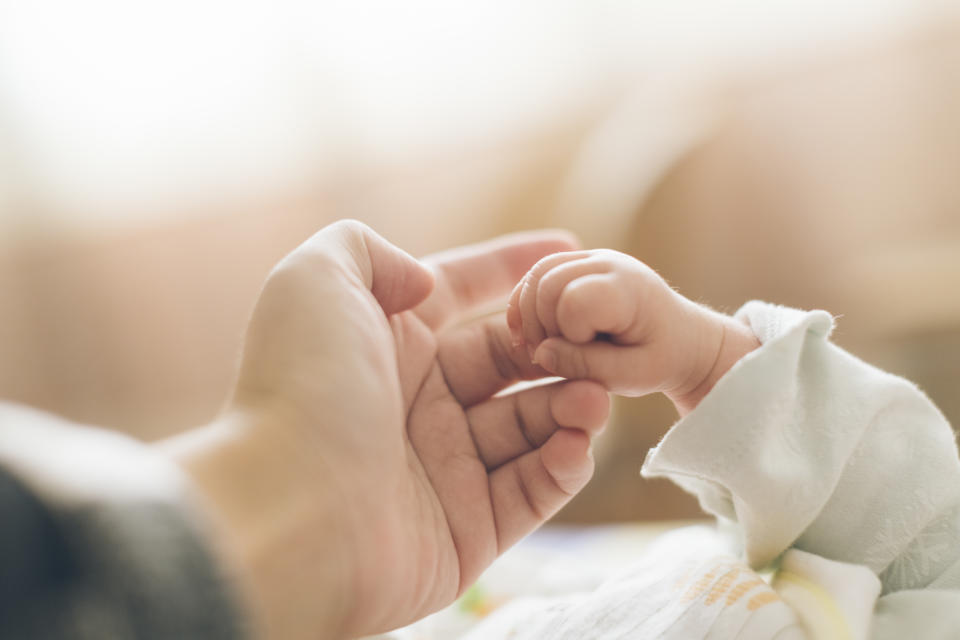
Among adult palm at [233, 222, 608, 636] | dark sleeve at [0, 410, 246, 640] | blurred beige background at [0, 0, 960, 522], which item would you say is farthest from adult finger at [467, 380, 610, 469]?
blurred beige background at [0, 0, 960, 522]

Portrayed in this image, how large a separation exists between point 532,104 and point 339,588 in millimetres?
1324

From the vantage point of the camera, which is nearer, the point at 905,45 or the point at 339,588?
the point at 339,588

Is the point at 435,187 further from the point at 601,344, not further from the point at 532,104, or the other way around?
the point at 601,344

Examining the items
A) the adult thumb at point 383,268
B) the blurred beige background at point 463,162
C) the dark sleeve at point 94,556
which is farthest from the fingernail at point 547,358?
the blurred beige background at point 463,162

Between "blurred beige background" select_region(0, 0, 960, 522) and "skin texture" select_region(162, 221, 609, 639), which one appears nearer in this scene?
"skin texture" select_region(162, 221, 609, 639)

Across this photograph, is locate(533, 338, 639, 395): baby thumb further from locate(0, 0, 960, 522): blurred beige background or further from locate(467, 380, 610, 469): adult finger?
locate(0, 0, 960, 522): blurred beige background

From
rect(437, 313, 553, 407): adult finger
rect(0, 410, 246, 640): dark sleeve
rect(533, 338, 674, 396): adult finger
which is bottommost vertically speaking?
rect(437, 313, 553, 407): adult finger

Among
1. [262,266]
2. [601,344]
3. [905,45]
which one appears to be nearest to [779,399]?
[601,344]

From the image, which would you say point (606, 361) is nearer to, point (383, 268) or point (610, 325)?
point (610, 325)

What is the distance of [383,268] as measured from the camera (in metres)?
0.54

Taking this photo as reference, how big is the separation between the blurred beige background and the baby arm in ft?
2.24

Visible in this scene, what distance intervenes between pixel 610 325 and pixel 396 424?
137mm

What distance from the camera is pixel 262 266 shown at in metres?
1.81

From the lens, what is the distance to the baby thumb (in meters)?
0.47
